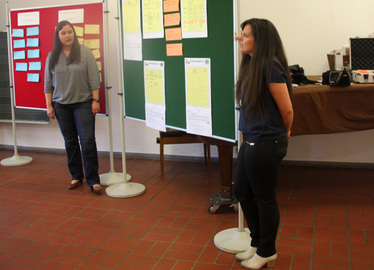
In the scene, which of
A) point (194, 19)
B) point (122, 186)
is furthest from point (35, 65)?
point (194, 19)

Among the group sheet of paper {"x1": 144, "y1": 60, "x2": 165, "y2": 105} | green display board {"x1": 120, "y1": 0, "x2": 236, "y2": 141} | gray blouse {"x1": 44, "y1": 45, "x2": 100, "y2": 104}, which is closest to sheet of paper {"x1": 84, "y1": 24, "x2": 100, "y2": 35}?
gray blouse {"x1": 44, "y1": 45, "x2": 100, "y2": 104}

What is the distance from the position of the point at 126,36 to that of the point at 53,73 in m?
0.82

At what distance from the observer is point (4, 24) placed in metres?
6.02

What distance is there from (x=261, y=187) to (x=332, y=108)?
56.7 inches

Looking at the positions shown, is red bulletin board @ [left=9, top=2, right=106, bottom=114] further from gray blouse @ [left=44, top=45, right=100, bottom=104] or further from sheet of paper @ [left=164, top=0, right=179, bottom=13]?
sheet of paper @ [left=164, top=0, right=179, bottom=13]

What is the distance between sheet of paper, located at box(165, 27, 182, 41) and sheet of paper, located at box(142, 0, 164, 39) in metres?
0.08

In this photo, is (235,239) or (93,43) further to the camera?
(93,43)

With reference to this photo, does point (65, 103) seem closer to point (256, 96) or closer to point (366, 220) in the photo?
point (256, 96)

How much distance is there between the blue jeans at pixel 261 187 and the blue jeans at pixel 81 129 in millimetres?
2032

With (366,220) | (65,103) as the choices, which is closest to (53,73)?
(65,103)

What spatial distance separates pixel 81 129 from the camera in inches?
170

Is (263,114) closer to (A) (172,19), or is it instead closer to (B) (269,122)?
(B) (269,122)

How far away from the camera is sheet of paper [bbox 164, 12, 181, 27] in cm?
339

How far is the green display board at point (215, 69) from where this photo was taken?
3.00 meters
